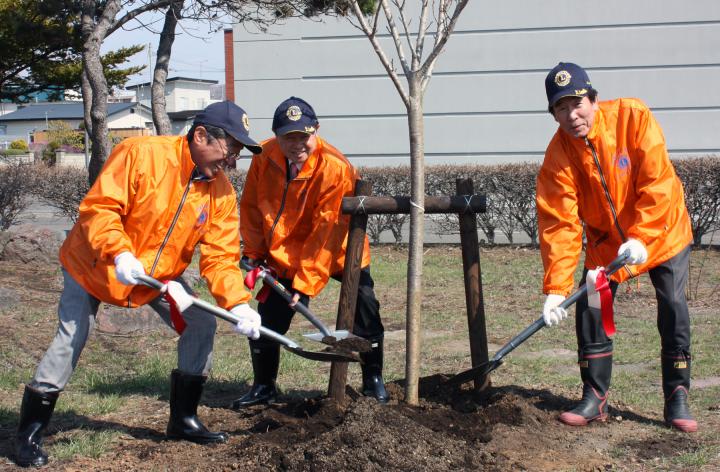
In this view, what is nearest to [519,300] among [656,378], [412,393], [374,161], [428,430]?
[656,378]

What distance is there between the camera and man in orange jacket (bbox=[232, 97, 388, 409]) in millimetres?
4656

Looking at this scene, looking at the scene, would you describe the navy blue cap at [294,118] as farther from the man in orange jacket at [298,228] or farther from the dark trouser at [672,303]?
the dark trouser at [672,303]

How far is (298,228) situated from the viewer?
4797 millimetres

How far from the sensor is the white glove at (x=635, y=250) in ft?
13.1

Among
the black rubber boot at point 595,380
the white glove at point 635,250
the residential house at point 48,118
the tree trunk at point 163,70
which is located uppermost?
the residential house at point 48,118

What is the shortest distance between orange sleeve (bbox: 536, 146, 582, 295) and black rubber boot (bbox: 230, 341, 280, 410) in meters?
1.66

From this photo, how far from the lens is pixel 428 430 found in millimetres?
3922

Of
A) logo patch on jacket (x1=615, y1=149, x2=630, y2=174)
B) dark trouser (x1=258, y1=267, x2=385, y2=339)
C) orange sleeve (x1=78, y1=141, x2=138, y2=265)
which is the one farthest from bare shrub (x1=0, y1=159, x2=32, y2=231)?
logo patch on jacket (x1=615, y1=149, x2=630, y2=174)

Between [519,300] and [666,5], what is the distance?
758cm

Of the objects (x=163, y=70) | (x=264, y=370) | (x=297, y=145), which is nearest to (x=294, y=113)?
(x=297, y=145)

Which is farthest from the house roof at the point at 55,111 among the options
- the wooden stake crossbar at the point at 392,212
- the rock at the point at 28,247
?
the wooden stake crossbar at the point at 392,212

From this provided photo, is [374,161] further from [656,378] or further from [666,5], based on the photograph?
[656,378]

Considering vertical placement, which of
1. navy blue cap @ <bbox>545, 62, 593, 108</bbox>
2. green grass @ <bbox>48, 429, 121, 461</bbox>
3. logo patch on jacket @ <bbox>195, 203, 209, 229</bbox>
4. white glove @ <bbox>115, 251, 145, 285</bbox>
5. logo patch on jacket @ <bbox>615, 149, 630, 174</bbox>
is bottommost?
green grass @ <bbox>48, 429, 121, 461</bbox>

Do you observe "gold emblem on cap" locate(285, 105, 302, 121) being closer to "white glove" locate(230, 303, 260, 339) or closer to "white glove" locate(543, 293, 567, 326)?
"white glove" locate(230, 303, 260, 339)
